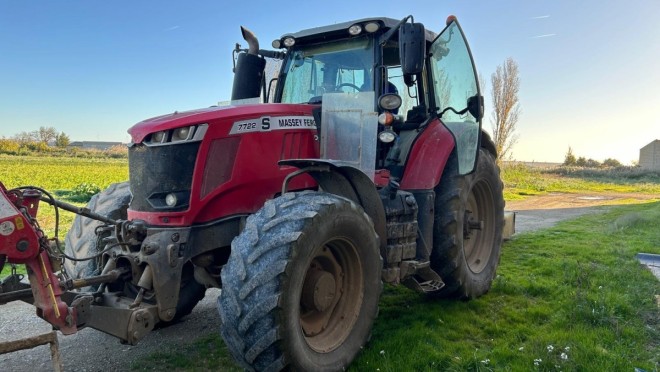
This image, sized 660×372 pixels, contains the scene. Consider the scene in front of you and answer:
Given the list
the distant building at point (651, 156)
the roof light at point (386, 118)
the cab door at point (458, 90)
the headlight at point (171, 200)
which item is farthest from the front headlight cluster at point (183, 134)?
the distant building at point (651, 156)

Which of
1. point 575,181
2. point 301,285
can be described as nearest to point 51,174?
point 301,285

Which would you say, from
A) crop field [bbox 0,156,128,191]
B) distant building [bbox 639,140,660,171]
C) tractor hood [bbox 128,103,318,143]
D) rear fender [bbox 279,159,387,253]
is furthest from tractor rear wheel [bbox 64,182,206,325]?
distant building [bbox 639,140,660,171]

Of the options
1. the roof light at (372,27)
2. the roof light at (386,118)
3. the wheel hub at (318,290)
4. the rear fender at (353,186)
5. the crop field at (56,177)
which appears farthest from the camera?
the crop field at (56,177)

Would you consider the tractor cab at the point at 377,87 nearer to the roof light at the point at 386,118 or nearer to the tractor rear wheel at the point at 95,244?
the roof light at the point at 386,118

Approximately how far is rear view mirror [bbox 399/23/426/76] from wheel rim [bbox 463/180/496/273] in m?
2.01

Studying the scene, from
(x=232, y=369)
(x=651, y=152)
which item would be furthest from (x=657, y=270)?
(x=651, y=152)

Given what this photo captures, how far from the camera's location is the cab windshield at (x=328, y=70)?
175 inches

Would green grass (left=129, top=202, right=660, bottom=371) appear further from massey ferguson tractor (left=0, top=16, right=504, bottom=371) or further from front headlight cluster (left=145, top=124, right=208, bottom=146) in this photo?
front headlight cluster (left=145, top=124, right=208, bottom=146)

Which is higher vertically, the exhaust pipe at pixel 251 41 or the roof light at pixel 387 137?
the exhaust pipe at pixel 251 41

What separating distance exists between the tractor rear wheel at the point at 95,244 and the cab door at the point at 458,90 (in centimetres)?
264

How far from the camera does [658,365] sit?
137 inches

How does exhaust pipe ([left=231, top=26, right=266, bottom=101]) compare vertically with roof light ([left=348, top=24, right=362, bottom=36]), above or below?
below

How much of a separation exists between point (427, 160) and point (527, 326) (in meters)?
1.67

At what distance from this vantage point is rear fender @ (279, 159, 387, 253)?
3.63 meters
